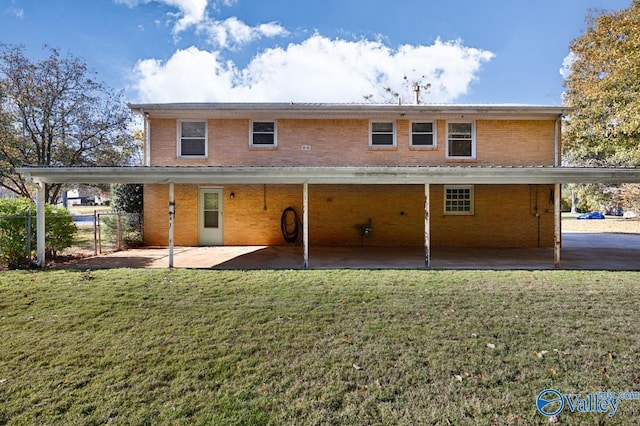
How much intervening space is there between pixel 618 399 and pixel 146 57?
72.5 ft

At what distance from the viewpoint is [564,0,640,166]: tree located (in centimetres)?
1516

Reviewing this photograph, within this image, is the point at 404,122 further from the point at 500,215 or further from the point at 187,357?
the point at 187,357

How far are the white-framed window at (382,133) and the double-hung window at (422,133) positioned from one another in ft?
2.58

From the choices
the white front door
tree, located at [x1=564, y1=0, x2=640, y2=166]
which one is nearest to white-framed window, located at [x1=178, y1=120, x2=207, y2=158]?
the white front door

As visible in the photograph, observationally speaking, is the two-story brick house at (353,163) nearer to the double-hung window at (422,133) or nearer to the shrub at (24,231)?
the double-hung window at (422,133)

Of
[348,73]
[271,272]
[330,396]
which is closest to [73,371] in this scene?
[330,396]

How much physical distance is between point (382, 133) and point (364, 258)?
211 inches

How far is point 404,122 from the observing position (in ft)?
41.8

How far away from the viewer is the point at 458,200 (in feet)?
43.1

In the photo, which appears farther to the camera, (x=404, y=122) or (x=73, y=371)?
(x=404, y=122)

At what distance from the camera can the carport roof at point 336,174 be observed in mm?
8227

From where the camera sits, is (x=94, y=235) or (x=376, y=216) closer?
(x=94, y=235)

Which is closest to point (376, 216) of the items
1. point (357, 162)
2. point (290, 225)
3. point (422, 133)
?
point (357, 162)

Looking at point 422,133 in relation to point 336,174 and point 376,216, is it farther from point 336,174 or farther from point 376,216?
point 336,174
